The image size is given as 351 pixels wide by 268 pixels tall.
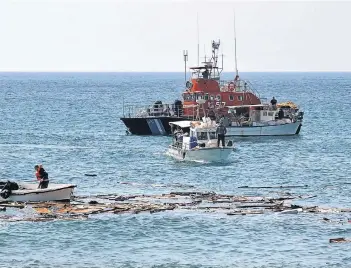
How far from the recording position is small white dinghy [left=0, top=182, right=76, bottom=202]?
5594 cm

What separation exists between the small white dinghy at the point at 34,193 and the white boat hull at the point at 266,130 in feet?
145

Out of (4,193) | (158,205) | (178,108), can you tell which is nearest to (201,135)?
(158,205)

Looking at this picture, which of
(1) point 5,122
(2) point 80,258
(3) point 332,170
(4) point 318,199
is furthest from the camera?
(1) point 5,122

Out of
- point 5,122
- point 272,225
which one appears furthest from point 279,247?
point 5,122

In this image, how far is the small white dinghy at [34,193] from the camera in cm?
5594

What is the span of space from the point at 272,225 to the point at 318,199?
9.82m

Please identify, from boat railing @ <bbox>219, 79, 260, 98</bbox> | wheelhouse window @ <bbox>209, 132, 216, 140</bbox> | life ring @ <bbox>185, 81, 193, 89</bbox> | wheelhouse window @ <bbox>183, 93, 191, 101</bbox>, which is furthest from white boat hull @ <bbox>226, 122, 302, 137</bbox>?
wheelhouse window @ <bbox>209, 132, 216, 140</bbox>

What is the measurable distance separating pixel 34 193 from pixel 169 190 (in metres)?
10.8

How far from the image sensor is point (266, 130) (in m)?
101

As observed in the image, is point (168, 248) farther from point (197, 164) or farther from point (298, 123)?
point (298, 123)

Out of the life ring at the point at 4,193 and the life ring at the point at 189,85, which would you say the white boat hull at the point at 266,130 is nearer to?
the life ring at the point at 189,85

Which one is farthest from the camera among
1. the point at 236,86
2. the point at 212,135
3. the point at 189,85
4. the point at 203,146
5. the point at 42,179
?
the point at 189,85

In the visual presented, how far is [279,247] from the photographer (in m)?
47.2

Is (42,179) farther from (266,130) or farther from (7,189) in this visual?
(266,130)
